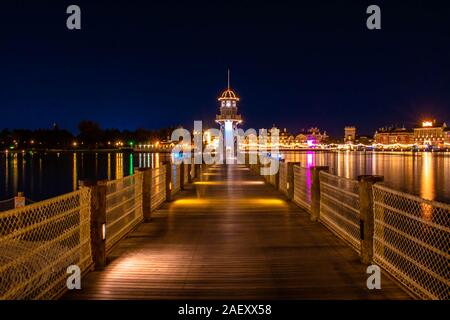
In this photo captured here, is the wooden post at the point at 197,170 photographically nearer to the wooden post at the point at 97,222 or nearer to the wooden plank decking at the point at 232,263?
the wooden plank decking at the point at 232,263

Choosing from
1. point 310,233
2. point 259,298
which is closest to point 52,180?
point 310,233

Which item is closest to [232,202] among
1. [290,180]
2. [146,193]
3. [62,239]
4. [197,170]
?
[290,180]

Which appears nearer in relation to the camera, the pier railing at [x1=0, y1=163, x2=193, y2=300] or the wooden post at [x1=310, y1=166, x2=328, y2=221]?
the pier railing at [x1=0, y1=163, x2=193, y2=300]

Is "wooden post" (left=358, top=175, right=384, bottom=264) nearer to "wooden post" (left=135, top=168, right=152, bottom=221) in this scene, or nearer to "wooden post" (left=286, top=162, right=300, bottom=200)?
"wooden post" (left=135, top=168, right=152, bottom=221)

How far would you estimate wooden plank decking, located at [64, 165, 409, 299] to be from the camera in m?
6.83

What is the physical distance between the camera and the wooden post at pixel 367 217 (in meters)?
8.34

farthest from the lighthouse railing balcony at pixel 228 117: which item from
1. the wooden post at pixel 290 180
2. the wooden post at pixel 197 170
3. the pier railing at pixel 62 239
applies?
the pier railing at pixel 62 239

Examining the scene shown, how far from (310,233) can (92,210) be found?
203 inches

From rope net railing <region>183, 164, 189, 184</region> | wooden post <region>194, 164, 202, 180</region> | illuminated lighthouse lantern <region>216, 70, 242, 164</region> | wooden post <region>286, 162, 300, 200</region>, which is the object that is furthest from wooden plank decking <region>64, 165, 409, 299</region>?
illuminated lighthouse lantern <region>216, 70, 242, 164</region>

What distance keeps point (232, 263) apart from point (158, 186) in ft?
28.4

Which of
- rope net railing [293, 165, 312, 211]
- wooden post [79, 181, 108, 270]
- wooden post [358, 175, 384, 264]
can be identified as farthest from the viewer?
rope net railing [293, 165, 312, 211]

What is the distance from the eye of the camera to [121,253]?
9.24 meters

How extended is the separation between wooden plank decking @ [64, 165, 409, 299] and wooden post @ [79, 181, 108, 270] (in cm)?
26

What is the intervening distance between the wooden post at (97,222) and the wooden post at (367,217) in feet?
13.8
